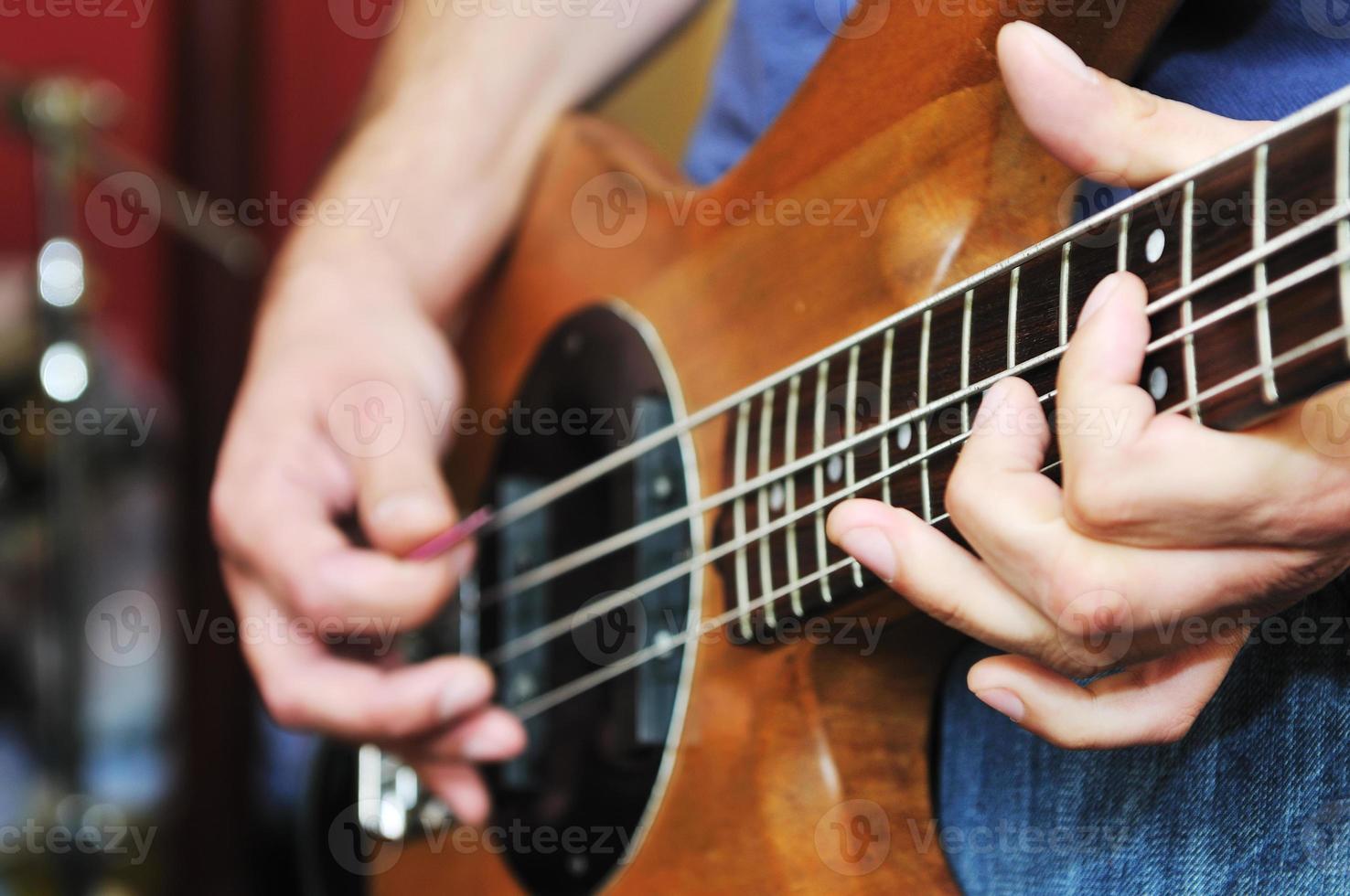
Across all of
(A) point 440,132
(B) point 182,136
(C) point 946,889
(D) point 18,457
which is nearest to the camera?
(C) point 946,889

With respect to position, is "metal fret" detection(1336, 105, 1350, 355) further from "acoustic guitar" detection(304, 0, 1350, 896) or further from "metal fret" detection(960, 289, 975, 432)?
"metal fret" detection(960, 289, 975, 432)

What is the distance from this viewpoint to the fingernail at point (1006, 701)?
42cm

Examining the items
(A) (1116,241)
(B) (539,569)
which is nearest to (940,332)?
A: (A) (1116,241)

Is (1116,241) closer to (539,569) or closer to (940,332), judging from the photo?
(940,332)

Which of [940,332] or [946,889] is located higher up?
[940,332]

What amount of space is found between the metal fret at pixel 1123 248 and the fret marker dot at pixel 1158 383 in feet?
0.13

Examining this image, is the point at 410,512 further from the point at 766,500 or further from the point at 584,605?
the point at 766,500

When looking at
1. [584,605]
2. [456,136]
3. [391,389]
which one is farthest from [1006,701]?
[456,136]

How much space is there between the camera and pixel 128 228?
2.28 meters

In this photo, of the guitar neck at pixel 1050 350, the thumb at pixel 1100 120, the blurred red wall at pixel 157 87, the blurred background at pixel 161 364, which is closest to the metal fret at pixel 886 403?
the guitar neck at pixel 1050 350

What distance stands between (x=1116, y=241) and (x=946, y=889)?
12.2 inches

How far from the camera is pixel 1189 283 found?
0.36 metres

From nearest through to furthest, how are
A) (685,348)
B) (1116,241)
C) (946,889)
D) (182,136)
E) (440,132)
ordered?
(1116,241) → (946,889) → (685,348) → (440,132) → (182,136)

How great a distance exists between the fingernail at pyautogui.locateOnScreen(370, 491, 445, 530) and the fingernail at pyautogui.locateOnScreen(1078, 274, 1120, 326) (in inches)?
17.2
